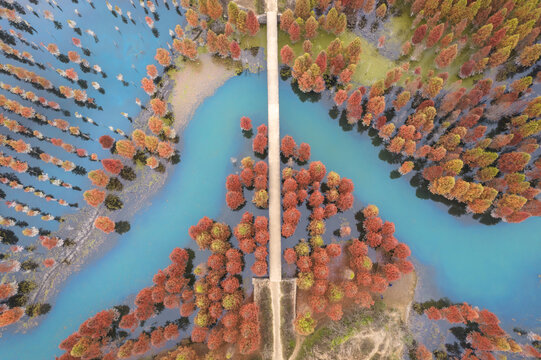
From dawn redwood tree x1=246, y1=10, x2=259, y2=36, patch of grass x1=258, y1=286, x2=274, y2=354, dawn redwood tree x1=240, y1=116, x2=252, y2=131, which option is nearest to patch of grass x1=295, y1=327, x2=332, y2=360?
patch of grass x1=258, y1=286, x2=274, y2=354

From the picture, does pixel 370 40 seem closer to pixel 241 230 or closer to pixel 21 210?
pixel 241 230

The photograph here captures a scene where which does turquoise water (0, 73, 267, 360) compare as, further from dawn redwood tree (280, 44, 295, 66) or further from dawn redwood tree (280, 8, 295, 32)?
A: dawn redwood tree (280, 8, 295, 32)

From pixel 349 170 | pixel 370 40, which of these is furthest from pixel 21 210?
pixel 370 40

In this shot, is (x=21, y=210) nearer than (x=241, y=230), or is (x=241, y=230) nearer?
(x=241, y=230)

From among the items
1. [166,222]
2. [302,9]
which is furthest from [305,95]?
[166,222]

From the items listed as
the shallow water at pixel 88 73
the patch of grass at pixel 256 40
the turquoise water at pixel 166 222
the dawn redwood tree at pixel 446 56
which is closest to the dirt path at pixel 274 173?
the patch of grass at pixel 256 40

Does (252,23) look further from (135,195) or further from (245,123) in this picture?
(135,195)
